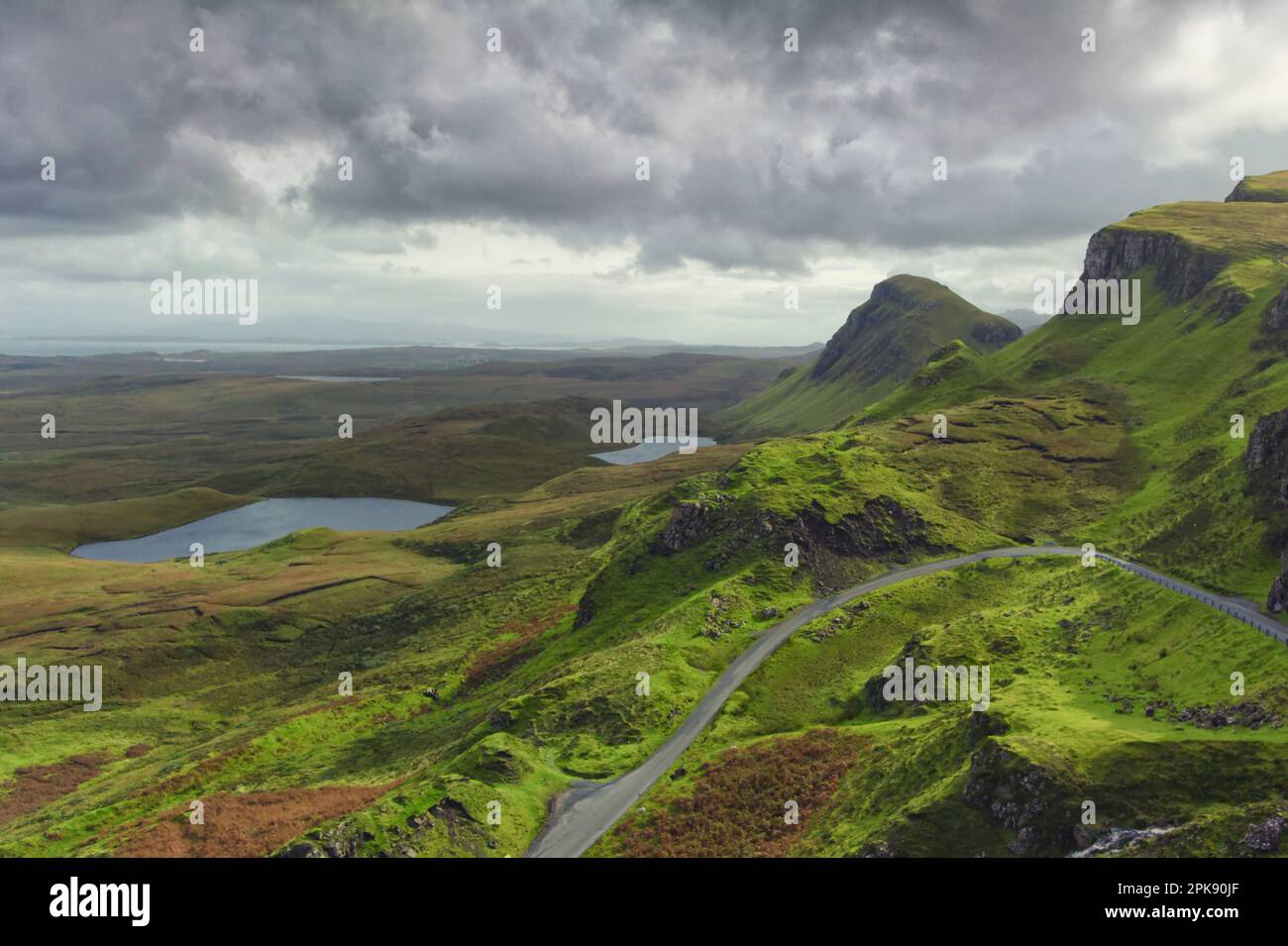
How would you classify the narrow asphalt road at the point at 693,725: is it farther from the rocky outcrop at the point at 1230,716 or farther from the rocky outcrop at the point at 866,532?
the rocky outcrop at the point at 1230,716

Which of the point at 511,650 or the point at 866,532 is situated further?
the point at 511,650

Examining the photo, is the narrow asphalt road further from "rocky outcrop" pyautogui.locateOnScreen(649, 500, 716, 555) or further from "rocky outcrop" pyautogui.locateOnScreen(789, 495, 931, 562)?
"rocky outcrop" pyautogui.locateOnScreen(649, 500, 716, 555)

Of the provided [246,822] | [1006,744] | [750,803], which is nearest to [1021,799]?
[1006,744]

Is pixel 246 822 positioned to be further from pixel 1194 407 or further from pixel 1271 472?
pixel 1194 407

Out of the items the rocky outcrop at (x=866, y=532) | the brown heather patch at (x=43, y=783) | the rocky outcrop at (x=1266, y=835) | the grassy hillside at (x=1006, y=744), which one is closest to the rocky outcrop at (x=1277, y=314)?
the rocky outcrop at (x=866, y=532)

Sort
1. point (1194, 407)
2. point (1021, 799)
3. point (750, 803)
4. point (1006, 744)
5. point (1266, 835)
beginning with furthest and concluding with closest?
1. point (1194, 407)
2. point (750, 803)
3. point (1006, 744)
4. point (1021, 799)
5. point (1266, 835)

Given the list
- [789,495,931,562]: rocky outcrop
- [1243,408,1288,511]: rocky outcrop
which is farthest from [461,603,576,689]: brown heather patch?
→ [1243,408,1288,511]: rocky outcrop
